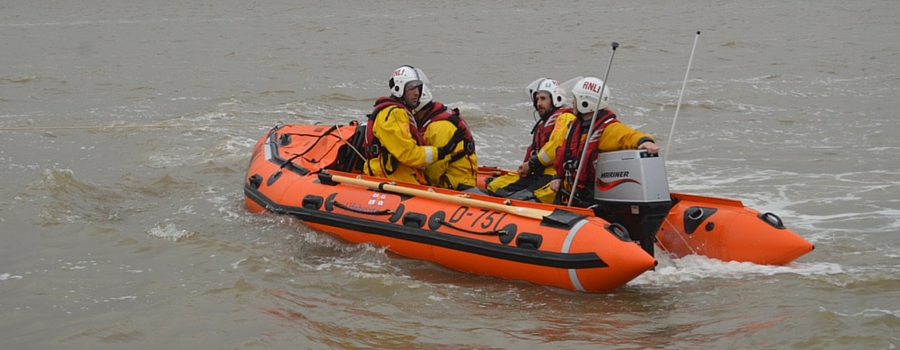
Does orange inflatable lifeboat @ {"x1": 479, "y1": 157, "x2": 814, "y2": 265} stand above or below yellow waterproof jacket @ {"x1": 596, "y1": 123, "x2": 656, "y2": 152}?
below

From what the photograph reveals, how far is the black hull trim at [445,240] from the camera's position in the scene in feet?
18.1

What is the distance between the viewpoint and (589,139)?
5.66 metres

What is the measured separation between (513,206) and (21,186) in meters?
4.80

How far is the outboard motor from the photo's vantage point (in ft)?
18.3

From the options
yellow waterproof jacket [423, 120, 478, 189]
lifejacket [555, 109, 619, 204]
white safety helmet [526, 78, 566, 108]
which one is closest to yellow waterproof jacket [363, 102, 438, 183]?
yellow waterproof jacket [423, 120, 478, 189]

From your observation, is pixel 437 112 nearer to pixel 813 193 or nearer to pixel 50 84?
pixel 813 193

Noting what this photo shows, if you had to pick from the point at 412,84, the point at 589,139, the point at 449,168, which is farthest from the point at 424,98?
the point at 589,139

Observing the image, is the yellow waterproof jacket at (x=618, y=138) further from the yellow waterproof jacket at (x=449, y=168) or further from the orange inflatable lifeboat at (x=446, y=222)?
the yellow waterproof jacket at (x=449, y=168)

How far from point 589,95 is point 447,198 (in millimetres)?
1134

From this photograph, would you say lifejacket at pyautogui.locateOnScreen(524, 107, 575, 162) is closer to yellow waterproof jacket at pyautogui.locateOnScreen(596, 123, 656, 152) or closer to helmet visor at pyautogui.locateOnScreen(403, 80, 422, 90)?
yellow waterproof jacket at pyautogui.locateOnScreen(596, 123, 656, 152)

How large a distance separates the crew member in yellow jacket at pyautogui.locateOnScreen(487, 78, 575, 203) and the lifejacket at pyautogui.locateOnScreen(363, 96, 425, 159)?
27.0 inches

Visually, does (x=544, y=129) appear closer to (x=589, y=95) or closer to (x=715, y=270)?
(x=589, y=95)

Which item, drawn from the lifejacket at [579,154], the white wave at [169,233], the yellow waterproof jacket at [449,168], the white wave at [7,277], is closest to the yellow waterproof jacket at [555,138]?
the lifejacket at [579,154]

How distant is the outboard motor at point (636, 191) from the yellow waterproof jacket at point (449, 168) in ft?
4.17
